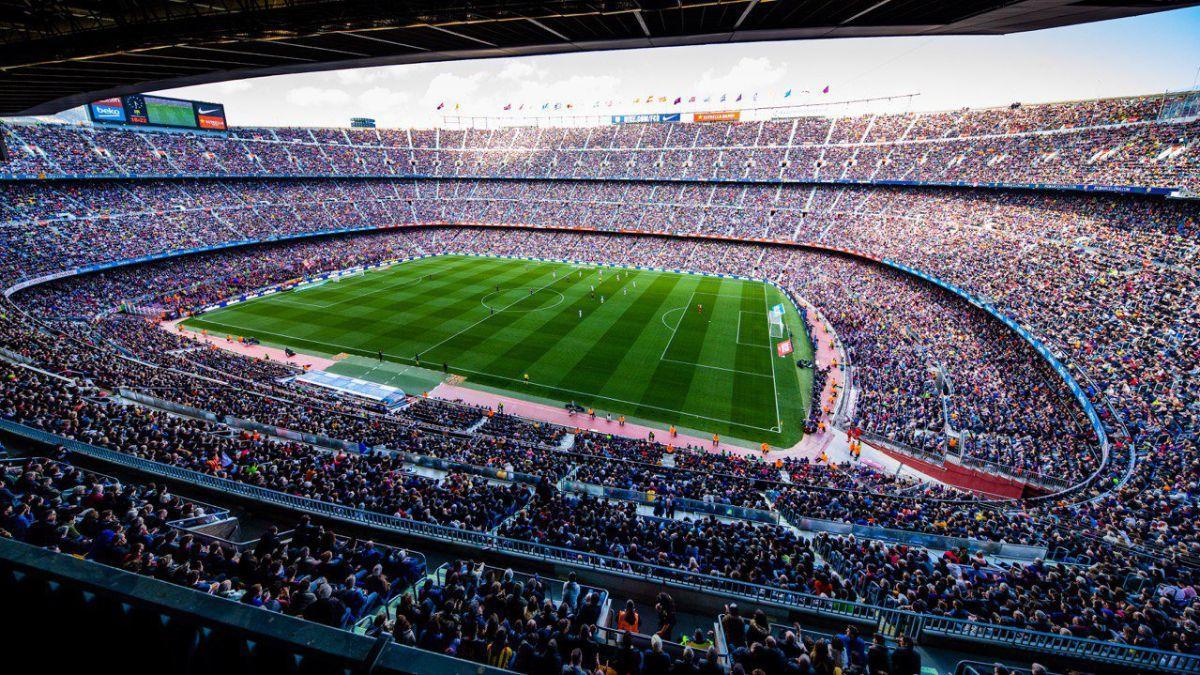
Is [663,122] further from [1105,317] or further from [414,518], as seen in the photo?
[414,518]

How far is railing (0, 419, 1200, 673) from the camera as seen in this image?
7633 mm

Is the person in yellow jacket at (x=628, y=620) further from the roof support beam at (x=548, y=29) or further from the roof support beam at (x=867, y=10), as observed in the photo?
the roof support beam at (x=867, y=10)

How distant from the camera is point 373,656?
1.94 m

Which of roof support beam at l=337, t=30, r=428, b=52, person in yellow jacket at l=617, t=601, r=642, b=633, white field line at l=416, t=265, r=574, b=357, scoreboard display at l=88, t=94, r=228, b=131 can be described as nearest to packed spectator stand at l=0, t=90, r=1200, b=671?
person in yellow jacket at l=617, t=601, r=642, b=633

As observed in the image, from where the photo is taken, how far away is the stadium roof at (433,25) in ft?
25.7

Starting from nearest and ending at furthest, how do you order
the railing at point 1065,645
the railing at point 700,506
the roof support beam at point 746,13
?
1. the railing at point 1065,645
2. the roof support beam at point 746,13
3. the railing at point 700,506

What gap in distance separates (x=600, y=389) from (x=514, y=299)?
20748mm

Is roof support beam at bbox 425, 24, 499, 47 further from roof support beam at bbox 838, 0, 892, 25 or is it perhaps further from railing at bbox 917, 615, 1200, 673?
railing at bbox 917, 615, 1200, 673

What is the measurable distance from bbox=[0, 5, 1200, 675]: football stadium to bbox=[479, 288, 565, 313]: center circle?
1.68ft

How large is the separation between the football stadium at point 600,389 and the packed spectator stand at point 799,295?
0.65 ft

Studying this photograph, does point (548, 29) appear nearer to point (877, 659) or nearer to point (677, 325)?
→ point (877, 659)

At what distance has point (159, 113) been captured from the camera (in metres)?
62.5

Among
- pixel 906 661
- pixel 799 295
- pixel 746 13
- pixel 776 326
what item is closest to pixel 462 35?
pixel 746 13

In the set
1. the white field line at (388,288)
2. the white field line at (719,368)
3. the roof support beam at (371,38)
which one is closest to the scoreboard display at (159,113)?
the white field line at (388,288)
